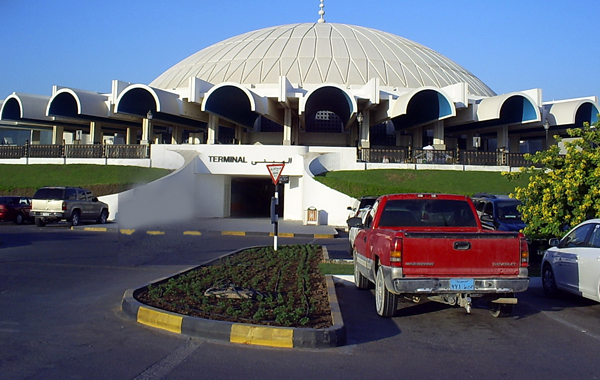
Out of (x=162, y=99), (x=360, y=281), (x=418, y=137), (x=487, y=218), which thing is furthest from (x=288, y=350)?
(x=418, y=137)

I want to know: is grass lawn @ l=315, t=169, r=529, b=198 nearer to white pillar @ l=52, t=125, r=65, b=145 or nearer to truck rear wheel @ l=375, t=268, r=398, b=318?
truck rear wheel @ l=375, t=268, r=398, b=318

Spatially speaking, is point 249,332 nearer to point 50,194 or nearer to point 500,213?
point 500,213

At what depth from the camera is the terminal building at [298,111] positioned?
2917 centimetres

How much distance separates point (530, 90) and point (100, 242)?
3376 cm

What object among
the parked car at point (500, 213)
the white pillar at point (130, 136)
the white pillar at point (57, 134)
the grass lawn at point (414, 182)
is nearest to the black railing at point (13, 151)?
the white pillar at point (57, 134)

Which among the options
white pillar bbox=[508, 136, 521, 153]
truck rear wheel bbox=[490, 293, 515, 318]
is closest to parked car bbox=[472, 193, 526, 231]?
truck rear wheel bbox=[490, 293, 515, 318]

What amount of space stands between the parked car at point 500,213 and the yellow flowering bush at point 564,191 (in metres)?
1.15

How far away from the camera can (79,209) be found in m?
23.2

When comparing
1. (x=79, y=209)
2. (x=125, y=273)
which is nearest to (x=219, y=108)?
(x=79, y=209)

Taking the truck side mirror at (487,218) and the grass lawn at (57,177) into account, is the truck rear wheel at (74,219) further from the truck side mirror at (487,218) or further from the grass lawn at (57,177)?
the truck side mirror at (487,218)

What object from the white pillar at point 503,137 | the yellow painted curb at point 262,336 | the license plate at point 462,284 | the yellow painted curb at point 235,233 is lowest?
the yellow painted curb at point 262,336

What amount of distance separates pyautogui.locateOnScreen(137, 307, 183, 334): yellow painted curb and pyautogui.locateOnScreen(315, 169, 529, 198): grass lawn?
65.8 feet

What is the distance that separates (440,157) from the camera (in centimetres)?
3312

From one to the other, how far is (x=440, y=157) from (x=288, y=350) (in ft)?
94.3
